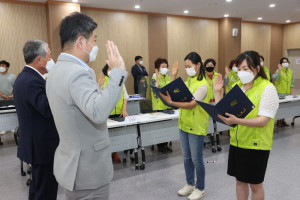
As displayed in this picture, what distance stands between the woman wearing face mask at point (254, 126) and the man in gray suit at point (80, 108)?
3.38 feet

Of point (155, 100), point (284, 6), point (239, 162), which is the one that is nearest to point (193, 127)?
point (239, 162)

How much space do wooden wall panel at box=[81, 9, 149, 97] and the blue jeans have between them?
6692mm

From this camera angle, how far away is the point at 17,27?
7.64m

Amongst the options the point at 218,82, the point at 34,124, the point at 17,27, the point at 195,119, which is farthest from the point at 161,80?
the point at 17,27

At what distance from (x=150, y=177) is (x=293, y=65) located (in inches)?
540

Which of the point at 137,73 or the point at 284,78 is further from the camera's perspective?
the point at 137,73

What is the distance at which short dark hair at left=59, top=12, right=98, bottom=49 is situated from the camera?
4.10 feet

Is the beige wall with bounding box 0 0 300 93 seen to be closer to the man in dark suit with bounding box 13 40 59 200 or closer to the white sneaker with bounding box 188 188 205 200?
the man in dark suit with bounding box 13 40 59 200

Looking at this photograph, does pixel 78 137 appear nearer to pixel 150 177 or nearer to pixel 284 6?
pixel 150 177

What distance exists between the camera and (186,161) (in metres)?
2.80

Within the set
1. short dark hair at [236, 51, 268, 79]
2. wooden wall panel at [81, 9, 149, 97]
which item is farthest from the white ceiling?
short dark hair at [236, 51, 268, 79]

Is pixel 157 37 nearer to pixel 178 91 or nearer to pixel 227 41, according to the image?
pixel 227 41

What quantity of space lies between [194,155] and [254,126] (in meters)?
0.93

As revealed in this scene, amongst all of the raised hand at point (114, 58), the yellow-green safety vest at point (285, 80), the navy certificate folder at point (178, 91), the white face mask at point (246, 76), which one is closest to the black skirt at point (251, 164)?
the white face mask at point (246, 76)
